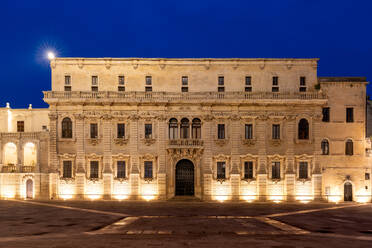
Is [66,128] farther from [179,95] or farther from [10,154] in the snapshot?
[179,95]

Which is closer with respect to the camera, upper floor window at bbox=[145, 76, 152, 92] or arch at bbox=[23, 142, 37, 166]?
upper floor window at bbox=[145, 76, 152, 92]

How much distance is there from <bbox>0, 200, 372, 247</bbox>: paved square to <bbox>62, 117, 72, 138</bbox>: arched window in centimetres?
891

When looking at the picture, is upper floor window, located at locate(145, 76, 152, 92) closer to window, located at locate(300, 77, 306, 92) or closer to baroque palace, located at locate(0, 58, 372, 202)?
baroque palace, located at locate(0, 58, 372, 202)

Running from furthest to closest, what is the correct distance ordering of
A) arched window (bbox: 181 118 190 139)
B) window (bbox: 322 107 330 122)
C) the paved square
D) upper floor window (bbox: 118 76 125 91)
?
1. upper floor window (bbox: 118 76 125 91)
2. window (bbox: 322 107 330 122)
3. arched window (bbox: 181 118 190 139)
4. the paved square

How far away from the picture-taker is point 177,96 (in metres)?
40.8

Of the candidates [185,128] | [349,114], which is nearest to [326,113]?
[349,114]

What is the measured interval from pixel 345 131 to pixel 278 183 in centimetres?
1135

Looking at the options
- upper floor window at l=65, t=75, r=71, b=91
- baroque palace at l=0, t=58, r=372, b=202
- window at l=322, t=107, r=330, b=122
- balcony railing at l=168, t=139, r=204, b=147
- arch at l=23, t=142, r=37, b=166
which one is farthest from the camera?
arch at l=23, t=142, r=37, b=166

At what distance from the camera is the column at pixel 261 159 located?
39.9 m

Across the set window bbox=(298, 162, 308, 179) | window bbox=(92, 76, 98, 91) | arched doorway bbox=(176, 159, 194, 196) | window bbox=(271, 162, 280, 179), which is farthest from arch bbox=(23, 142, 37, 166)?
window bbox=(298, 162, 308, 179)

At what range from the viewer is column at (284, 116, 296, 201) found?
39.9 meters

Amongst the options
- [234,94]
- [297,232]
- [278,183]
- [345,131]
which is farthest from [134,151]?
[345,131]

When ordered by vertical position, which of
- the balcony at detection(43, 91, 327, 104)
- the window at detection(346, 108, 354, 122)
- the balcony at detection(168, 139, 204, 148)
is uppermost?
the balcony at detection(43, 91, 327, 104)

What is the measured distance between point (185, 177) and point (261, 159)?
10.3 m
